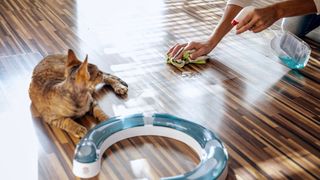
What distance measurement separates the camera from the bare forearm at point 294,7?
1.71 metres

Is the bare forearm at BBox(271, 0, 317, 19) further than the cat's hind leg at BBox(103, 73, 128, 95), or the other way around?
the cat's hind leg at BBox(103, 73, 128, 95)

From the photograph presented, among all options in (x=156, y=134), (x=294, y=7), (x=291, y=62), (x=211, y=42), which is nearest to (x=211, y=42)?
(x=211, y=42)

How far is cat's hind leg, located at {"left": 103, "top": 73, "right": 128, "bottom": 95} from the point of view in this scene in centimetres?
187

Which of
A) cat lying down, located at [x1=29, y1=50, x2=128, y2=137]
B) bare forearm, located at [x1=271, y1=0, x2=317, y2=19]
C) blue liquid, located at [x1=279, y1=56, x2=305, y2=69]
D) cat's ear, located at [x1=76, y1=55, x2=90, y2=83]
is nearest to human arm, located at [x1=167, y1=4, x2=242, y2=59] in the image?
blue liquid, located at [x1=279, y1=56, x2=305, y2=69]

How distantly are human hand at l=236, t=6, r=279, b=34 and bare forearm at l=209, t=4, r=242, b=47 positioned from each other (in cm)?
53

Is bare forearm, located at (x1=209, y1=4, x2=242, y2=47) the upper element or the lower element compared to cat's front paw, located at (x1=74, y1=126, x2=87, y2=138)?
upper

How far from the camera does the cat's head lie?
1486 millimetres

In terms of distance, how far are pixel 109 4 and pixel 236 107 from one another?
167 centimetres

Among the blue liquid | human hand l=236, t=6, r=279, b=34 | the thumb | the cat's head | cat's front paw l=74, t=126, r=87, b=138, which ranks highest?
human hand l=236, t=6, r=279, b=34

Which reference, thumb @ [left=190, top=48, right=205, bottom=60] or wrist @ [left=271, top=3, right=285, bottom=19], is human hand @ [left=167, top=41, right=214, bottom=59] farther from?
wrist @ [left=271, top=3, right=285, bottom=19]

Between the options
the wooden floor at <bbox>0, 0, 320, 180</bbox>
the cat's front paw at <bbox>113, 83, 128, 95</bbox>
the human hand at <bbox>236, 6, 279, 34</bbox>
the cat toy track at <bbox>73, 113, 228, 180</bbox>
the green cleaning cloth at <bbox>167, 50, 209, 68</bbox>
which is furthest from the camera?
the green cleaning cloth at <bbox>167, 50, 209, 68</bbox>

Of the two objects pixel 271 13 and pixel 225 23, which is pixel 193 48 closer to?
pixel 225 23

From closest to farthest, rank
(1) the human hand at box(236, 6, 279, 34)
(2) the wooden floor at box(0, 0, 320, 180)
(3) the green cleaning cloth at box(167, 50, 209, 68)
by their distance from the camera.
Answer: (2) the wooden floor at box(0, 0, 320, 180)
(1) the human hand at box(236, 6, 279, 34)
(3) the green cleaning cloth at box(167, 50, 209, 68)

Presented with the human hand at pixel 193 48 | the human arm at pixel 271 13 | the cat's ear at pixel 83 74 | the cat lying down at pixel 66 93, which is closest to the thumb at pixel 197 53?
the human hand at pixel 193 48
